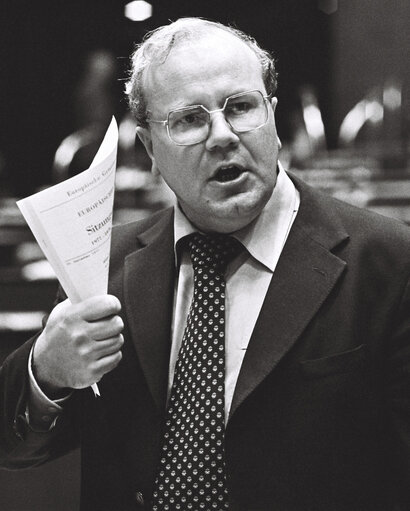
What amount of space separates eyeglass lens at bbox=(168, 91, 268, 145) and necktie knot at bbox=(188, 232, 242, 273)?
199 millimetres

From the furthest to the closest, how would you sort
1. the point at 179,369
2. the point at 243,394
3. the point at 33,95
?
the point at 33,95
the point at 179,369
the point at 243,394

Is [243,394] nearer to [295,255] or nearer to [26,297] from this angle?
[295,255]

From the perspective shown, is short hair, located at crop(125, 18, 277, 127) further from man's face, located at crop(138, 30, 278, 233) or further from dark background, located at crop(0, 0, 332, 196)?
dark background, located at crop(0, 0, 332, 196)

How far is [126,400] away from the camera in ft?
5.34

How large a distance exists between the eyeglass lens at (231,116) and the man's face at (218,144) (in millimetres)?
12

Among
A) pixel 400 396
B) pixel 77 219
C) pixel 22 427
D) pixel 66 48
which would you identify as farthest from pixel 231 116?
pixel 66 48

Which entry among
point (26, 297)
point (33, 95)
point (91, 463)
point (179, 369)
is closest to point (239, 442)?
point (179, 369)

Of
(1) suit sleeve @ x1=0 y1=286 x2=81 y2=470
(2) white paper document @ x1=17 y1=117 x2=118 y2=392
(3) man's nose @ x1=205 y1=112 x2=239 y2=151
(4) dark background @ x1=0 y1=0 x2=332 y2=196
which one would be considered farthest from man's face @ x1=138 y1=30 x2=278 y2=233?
(4) dark background @ x1=0 y1=0 x2=332 y2=196

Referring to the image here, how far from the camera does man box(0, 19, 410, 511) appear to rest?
4.75ft

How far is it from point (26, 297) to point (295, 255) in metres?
2.15

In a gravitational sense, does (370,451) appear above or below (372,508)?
above

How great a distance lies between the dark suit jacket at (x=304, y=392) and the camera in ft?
4.74

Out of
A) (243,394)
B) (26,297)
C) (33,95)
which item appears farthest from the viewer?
(33,95)

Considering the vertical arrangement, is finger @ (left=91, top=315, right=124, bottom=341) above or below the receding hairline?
below
